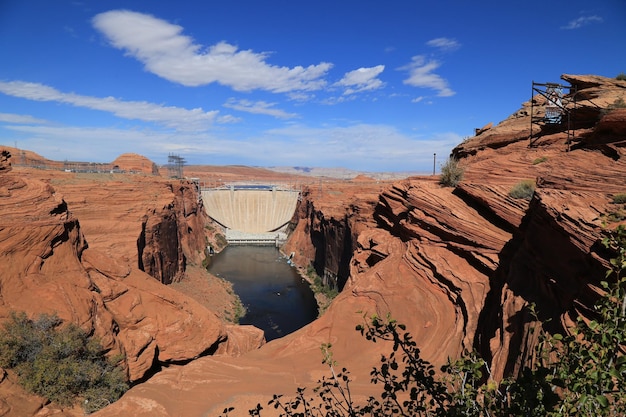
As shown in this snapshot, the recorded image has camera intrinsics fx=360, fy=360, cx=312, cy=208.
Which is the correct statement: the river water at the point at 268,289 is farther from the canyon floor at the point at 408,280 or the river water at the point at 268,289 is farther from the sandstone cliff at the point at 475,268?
the sandstone cliff at the point at 475,268

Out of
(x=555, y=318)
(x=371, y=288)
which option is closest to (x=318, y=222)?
(x=371, y=288)

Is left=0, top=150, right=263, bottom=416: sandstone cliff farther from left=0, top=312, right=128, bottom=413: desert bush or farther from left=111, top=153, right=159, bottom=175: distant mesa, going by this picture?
left=111, top=153, right=159, bottom=175: distant mesa

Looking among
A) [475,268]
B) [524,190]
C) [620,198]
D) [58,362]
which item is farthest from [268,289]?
[620,198]

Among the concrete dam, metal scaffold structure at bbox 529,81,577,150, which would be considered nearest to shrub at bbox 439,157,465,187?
metal scaffold structure at bbox 529,81,577,150

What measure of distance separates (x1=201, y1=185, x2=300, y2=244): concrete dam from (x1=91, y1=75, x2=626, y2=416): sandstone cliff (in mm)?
51801

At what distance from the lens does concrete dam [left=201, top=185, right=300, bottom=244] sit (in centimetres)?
6969

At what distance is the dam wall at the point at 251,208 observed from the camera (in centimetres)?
6988

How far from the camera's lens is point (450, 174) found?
644 inches

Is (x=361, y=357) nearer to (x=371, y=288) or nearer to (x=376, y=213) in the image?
(x=371, y=288)

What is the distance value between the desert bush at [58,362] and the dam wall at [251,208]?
56.9m

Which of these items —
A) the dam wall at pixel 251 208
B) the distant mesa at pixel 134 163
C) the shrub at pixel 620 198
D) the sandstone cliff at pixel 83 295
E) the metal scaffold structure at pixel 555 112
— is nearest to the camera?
the shrub at pixel 620 198

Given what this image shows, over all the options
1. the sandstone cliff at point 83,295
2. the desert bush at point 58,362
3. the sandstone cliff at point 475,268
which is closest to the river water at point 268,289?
the sandstone cliff at point 83,295

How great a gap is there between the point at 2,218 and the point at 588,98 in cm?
2426

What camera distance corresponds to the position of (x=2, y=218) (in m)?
12.5
